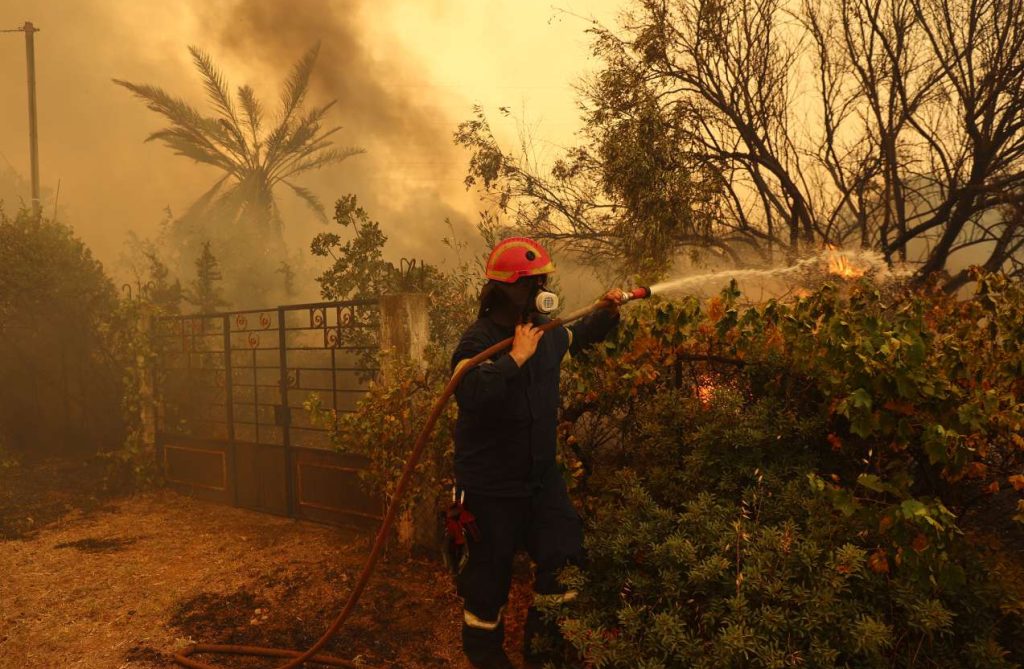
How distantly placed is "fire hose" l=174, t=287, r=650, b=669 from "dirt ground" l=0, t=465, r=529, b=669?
10 cm

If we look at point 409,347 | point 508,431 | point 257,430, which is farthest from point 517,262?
point 257,430

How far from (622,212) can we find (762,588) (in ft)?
29.6

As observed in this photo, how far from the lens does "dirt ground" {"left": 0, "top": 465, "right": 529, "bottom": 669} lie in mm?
4816

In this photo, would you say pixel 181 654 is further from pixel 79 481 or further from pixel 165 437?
pixel 79 481

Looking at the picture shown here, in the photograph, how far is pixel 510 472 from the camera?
143 inches

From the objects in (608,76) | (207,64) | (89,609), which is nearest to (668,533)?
(89,609)

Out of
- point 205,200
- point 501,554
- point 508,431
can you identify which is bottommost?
point 501,554

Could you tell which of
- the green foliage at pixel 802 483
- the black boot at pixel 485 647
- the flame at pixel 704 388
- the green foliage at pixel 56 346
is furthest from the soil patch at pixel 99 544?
the flame at pixel 704 388

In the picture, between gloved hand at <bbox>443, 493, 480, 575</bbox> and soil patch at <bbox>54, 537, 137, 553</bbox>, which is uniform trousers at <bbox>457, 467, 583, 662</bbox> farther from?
soil patch at <bbox>54, 537, 137, 553</bbox>

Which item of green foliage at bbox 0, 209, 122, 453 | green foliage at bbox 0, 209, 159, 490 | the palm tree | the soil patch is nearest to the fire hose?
the soil patch

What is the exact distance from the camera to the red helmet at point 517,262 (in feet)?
12.0

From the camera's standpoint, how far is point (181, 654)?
4.57 m

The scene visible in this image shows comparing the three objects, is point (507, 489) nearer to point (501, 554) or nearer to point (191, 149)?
point (501, 554)

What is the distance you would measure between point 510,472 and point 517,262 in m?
1.08
